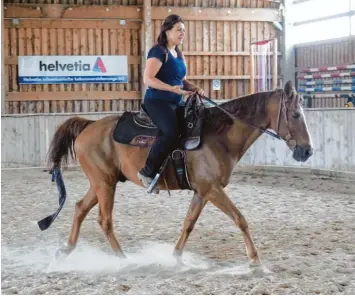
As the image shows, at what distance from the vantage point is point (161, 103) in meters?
5.19

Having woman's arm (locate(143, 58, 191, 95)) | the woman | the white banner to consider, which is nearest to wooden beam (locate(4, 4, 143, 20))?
the white banner

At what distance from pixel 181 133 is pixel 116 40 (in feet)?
43.4

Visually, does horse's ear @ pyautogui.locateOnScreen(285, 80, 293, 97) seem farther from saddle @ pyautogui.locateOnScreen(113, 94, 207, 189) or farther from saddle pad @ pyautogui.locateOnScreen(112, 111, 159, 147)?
saddle pad @ pyautogui.locateOnScreen(112, 111, 159, 147)

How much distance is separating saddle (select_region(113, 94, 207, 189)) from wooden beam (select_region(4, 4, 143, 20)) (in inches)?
499

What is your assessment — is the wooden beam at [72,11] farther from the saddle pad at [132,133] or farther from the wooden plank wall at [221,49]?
the saddle pad at [132,133]

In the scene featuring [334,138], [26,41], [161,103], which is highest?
[26,41]

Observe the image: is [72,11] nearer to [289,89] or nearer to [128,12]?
[128,12]

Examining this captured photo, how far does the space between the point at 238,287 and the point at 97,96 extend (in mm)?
13761

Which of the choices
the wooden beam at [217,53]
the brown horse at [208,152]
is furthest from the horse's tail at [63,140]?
the wooden beam at [217,53]

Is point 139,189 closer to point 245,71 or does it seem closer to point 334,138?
point 334,138

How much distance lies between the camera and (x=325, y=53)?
17734 mm

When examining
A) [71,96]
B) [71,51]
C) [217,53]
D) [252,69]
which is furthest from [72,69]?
[252,69]

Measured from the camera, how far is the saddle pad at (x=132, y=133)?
17.5 ft

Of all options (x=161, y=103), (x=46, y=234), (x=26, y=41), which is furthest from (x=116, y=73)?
(x=161, y=103)
